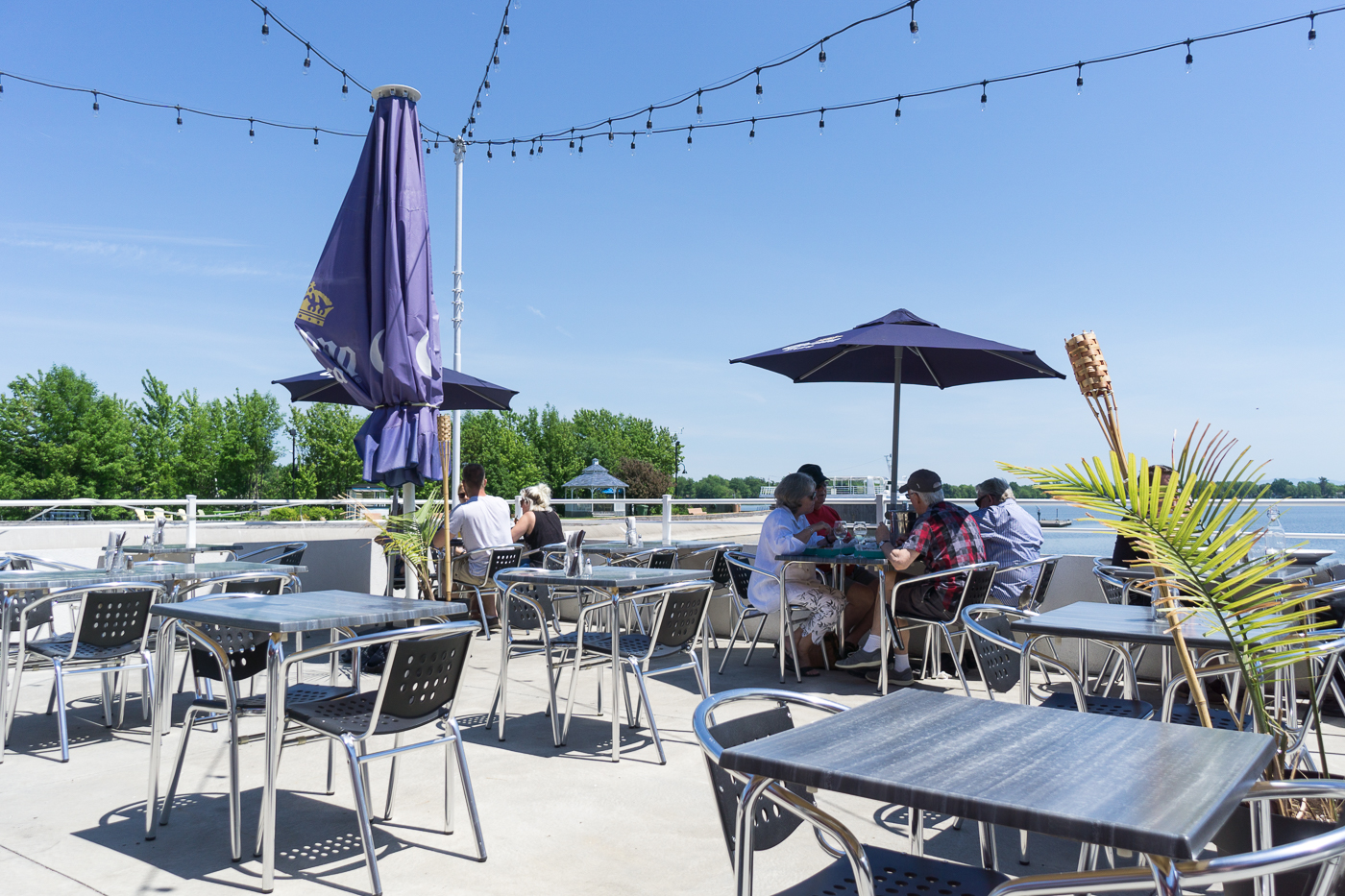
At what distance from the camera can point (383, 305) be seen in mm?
5059

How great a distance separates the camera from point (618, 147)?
9.69 meters

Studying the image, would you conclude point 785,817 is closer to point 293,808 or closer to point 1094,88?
point 293,808

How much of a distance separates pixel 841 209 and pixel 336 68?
10.7 metres

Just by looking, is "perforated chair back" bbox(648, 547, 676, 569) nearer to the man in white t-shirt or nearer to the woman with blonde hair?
Result: the man in white t-shirt

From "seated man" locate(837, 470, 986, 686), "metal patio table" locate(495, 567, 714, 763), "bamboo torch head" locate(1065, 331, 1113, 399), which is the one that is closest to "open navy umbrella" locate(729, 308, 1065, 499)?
"seated man" locate(837, 470, 986, 686)

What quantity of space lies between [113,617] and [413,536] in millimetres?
1608

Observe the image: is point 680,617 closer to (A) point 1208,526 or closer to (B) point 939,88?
(A) point 1208,526

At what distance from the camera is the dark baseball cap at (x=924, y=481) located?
5195 millimetres

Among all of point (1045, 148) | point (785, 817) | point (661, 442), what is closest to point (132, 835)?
point (785, 817)

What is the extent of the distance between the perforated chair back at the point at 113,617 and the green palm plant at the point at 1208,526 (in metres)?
3.89

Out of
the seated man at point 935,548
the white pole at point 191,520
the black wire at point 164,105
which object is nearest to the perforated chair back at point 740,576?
the seated man at point 935,548

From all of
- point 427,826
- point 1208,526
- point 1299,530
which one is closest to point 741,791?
point 1208,526

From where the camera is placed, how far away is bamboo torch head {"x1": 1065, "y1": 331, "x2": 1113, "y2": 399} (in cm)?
212

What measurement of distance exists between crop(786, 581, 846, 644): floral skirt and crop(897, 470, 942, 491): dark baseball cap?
0.85m
